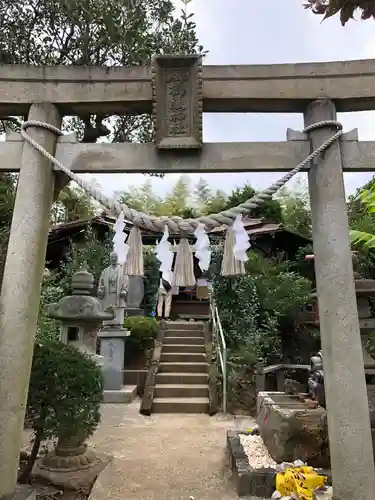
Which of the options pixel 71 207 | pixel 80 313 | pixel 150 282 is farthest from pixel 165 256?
pixel 71 207

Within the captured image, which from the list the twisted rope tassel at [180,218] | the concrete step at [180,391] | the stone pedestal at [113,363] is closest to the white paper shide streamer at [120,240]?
the twisted rope tassel at [180,218]

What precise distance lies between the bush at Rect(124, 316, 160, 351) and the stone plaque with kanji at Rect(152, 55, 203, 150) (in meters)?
8.68

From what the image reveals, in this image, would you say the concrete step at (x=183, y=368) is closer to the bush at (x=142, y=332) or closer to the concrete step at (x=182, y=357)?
the concrete step at (x=182, y=357)

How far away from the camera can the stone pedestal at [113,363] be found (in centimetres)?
938

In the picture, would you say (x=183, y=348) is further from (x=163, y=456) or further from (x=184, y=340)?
(x=163, y=456)

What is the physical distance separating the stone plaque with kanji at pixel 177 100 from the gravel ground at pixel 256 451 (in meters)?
3.44

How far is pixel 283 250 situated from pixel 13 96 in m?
12.8

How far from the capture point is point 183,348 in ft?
36.7

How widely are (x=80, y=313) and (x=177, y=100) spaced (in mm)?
4184

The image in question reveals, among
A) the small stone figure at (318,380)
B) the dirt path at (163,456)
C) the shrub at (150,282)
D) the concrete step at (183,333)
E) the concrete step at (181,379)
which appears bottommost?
the dirt path at (163,456)

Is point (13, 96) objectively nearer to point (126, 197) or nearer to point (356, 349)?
point (356, 349)

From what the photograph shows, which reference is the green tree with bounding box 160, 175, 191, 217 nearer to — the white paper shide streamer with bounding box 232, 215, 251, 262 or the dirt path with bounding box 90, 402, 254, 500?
the dirt path with bounding box 90, 402, 254, 500

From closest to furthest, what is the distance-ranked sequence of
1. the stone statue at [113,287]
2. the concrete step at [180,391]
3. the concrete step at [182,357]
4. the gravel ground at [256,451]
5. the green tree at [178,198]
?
the gravel ground at [256,451] → the concrete step at [180,391] → the concrete step at [182,357] → the stone statue at [113,287] → the green tree at [178,198]

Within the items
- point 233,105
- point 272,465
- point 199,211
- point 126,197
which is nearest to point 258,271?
point 272,465
